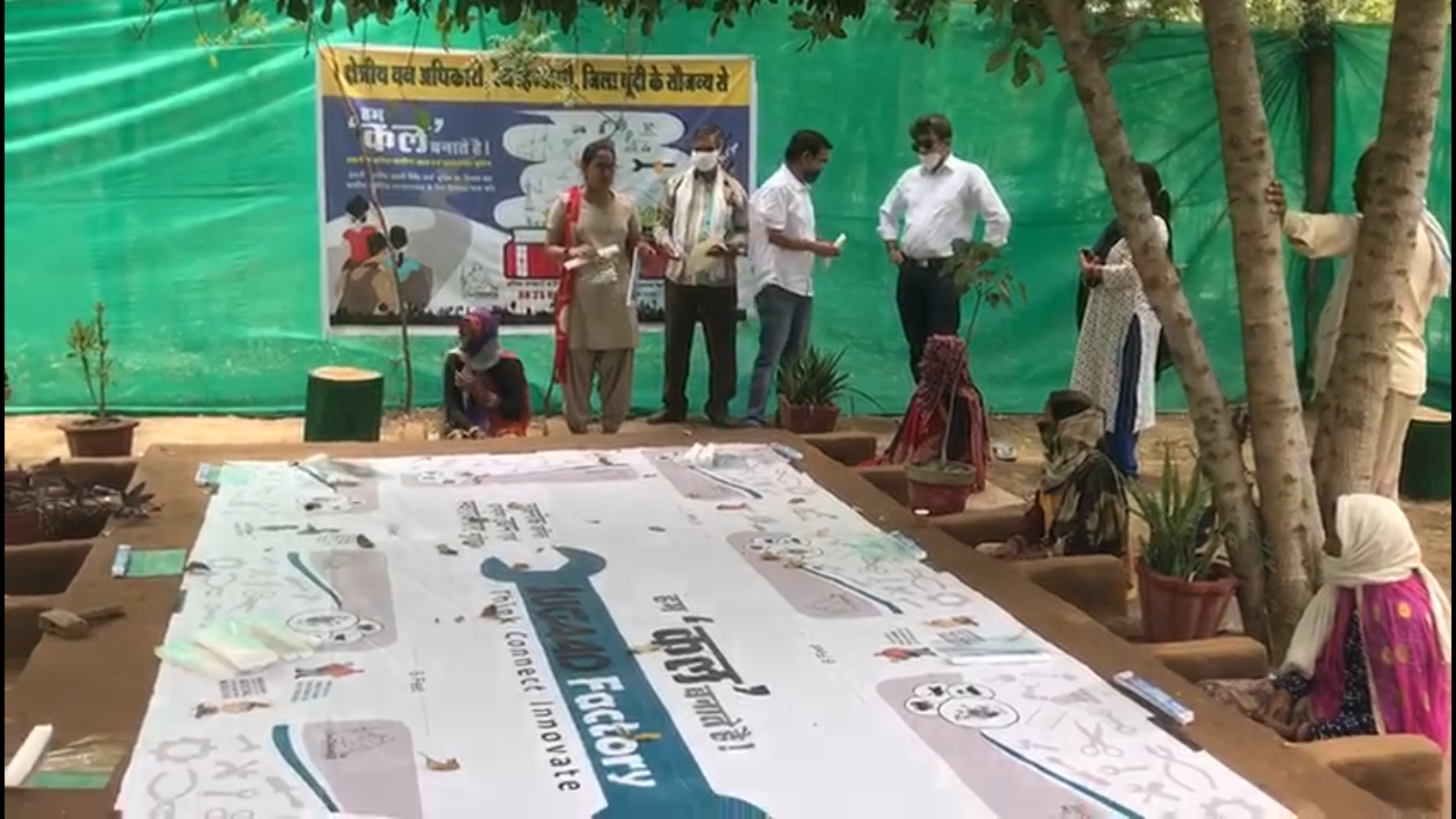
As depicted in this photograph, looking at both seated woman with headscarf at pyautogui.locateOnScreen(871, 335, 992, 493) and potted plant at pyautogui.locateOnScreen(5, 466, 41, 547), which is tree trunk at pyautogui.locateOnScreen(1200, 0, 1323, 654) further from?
potted plant at pyautogui.locateOnScreen(5, 466, 41, 547)

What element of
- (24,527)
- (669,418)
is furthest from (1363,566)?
(669,418)

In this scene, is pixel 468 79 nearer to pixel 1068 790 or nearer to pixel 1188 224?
pixel 1188 224

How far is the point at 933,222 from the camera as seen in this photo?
21.1 feet

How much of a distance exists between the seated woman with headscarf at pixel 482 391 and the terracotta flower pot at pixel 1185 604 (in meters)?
2.52

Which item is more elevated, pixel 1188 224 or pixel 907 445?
pixel 1188 224

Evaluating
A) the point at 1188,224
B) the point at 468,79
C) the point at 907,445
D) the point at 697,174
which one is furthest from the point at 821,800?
the point at 1188,224

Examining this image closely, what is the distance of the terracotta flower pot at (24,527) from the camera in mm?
3330

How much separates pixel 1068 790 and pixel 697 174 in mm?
4686

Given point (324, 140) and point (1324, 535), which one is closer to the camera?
point (1324, 535)

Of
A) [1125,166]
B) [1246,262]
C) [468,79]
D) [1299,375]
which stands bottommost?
[1299,375]

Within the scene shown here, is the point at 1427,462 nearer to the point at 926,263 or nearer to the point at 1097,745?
the point at 926,263

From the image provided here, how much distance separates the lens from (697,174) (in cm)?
635

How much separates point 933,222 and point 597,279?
1563mm

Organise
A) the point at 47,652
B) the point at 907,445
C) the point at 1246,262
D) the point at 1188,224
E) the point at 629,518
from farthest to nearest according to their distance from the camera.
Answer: the point at 1188,224
the point at 907,445
the point at 629,518
the point at 1246,262
the point at 47,652
